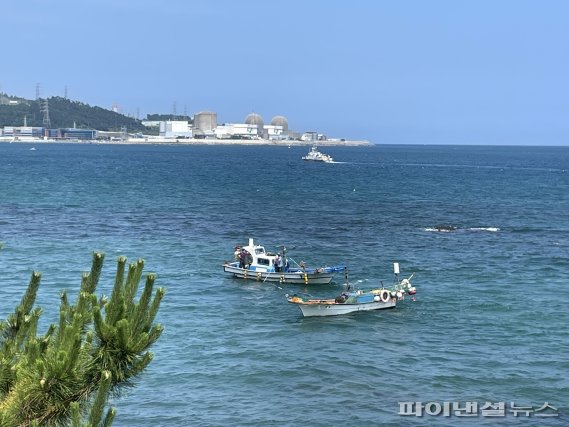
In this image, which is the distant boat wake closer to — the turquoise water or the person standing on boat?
the turquoise water

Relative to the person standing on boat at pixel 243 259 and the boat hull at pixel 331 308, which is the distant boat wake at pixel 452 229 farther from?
the boat hull at pixel 331 308

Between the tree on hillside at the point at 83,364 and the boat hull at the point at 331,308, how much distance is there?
96.1 feet

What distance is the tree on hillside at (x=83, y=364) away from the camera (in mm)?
12234

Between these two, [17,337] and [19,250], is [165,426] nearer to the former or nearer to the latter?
[17,337]

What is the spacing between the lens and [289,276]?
52.2m

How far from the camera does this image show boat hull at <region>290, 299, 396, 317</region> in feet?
140

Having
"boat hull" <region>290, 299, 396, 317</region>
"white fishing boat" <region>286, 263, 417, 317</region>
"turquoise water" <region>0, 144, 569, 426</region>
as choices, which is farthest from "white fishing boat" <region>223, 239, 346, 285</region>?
"boat hull" <region>290, 299, 396, 317</region>

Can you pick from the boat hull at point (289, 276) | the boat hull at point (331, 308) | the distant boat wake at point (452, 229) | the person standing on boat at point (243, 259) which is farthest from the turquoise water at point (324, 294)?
the person standing on boat at point (243, 259)

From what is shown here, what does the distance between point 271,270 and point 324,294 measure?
15.7 ft

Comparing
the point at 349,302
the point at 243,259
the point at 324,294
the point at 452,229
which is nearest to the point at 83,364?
the point at 349,302

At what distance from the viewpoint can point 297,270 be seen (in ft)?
174

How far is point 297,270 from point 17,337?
38806 millimetres

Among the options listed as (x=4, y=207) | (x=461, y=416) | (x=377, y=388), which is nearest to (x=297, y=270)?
(x=377, y=388)

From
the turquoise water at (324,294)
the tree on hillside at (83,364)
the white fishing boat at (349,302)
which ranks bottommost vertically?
the turquoise water at (324,294)
